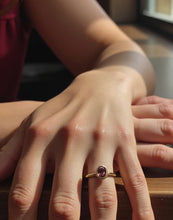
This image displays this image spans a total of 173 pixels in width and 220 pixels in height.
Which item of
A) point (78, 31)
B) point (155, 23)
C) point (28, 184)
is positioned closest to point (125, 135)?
point (28, 184)

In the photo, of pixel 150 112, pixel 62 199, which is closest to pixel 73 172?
pixel 62 199

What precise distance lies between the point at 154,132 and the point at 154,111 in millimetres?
52

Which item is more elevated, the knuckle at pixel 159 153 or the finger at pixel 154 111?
the finger at pixel 154 111

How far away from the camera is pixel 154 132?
43 cm

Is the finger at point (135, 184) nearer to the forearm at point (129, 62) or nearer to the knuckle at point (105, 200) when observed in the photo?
the knuckle at point (105, 200)

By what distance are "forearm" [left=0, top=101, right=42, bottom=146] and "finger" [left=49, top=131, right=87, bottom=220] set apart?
0.12 m

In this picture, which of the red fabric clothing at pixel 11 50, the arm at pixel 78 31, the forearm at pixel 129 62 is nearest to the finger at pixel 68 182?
the forearm at pixel 129 62

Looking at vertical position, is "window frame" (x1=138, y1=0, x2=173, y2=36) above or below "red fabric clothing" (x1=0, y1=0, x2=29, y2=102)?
below

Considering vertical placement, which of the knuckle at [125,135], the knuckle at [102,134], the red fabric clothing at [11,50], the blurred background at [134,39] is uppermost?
the knuckle at [102,134]

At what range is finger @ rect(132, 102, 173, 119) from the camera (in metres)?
0.47

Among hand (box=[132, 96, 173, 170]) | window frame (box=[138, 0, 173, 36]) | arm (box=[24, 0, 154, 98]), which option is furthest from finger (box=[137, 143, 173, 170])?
window frame (box=[138, 0, 173, 36])

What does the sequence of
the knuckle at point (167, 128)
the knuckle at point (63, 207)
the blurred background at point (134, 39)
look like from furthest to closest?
the blurred background at point (134, 39) < the knuckle at point (167, 128) < the knuckle at point (63, 207)

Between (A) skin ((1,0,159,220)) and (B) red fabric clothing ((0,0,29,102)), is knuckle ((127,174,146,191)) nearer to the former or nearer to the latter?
(A) skin ((1,0,159,220))

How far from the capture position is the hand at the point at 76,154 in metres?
0.33
